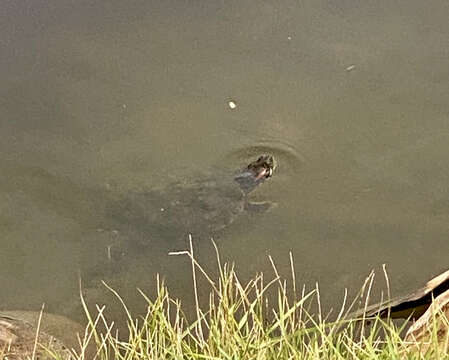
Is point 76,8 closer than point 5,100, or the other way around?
point 5,100

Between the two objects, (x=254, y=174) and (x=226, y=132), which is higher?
(x=226, y=132)

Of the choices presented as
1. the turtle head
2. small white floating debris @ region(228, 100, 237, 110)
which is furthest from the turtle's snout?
small white floating debris @ region(228, 100, 237, 110)

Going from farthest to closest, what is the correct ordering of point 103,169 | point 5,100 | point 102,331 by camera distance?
1. point 5,100
2. point 103,169
3. point 102,331

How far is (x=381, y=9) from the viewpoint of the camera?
14.9ft

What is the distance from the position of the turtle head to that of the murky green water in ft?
0.16

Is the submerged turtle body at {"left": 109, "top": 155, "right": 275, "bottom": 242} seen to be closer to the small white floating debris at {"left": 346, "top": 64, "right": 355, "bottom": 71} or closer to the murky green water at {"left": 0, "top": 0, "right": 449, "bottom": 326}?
the murky green water at {"left": 0, "top": 0, "right": 449, "bottom": 326}

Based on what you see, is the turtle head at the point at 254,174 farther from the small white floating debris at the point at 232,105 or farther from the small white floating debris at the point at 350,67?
the small white floating debris at the point at 350,67

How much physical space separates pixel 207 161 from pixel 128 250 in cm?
58

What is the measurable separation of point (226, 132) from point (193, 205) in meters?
0.44

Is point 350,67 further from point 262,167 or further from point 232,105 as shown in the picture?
point 262,167

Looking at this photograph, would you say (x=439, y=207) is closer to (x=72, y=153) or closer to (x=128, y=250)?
(x=128, y=250)

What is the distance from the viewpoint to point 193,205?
374 cm

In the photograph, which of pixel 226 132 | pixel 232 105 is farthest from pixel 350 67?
pixel 226 132

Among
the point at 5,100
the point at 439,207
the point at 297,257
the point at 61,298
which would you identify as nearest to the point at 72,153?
the point at 5,100
